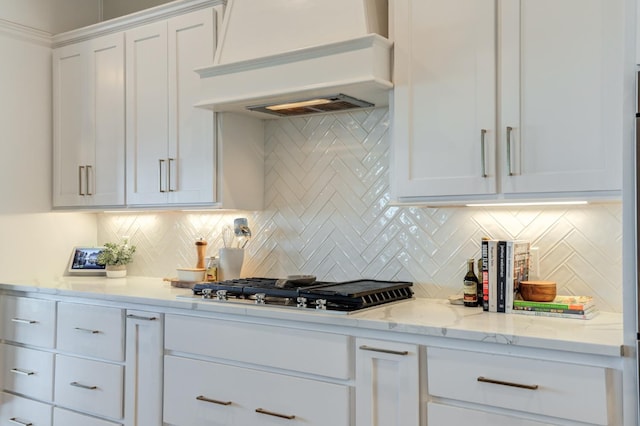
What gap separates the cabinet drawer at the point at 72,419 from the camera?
285 cm

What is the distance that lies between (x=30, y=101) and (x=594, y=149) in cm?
310

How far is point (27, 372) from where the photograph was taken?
3.17 meters

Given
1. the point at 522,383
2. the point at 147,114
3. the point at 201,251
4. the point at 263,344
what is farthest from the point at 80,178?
the point at 522,383

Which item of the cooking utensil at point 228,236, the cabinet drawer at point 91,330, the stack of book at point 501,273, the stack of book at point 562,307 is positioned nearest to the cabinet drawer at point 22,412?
the cabinet drawer at point 91,330

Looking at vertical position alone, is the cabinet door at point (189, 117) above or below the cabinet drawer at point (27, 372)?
above

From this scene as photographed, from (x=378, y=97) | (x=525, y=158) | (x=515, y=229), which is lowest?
(x=515, y=229)

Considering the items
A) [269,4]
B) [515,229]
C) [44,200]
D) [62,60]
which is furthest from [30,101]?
[515,229]

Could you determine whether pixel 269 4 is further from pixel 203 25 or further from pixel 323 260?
pixel 323 260

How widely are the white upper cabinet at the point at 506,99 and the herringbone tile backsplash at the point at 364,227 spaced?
A: 1.13 ft

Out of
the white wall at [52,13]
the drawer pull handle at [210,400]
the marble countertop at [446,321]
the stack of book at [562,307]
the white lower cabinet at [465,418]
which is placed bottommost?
the drawer pull handle at [210,400]

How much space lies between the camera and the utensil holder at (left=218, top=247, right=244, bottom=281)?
3051 millimetres

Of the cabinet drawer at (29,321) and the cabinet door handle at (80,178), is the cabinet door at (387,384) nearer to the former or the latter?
the cabinet drawer at (29,321)

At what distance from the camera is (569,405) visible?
1685 millimetres

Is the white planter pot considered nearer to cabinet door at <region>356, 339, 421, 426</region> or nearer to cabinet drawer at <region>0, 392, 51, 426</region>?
cabinet drawer at <region>0, 392, 51, 426</region>
